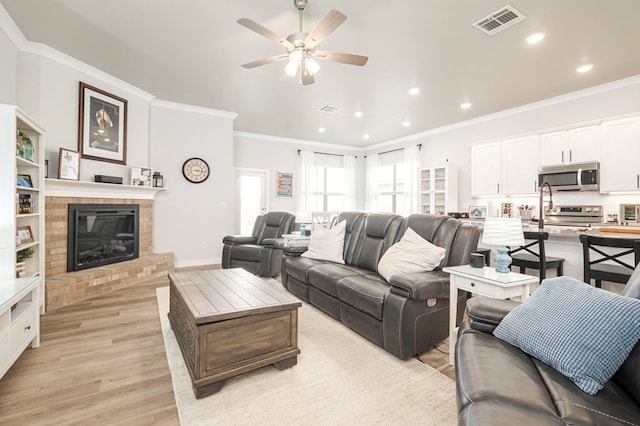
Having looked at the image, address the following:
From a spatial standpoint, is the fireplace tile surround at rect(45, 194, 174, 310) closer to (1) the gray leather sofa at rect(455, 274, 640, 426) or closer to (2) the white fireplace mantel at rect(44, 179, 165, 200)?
(2) the white fireplace mantel at rect(44, 179, 165, 200)

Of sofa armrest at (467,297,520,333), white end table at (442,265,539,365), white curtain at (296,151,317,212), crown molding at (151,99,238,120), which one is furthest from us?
white curtain at (296,151,317,212)

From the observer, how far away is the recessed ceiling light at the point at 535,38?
2.93m

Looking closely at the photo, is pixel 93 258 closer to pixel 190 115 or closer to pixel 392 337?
pixel 190 115

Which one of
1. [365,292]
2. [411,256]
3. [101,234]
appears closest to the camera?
[365,292]

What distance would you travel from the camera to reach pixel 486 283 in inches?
76.6

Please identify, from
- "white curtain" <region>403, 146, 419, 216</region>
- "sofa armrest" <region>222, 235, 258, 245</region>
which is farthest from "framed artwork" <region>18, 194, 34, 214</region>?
"white curtain" <region>403, 146, 419, 216</region>

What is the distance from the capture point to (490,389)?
1035 mm

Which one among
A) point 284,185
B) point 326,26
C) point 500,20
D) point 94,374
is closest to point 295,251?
point 94,374

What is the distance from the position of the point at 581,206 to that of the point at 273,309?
486 centimetres

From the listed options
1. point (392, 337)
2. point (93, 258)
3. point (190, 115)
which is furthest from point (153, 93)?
point (392, 337)

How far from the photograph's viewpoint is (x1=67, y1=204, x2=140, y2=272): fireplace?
3738 millimetres

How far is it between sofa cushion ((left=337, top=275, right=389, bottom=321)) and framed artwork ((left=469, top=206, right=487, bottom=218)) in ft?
12.3

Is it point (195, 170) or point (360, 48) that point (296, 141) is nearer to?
point (195, 170)

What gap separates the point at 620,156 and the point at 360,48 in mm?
3780
